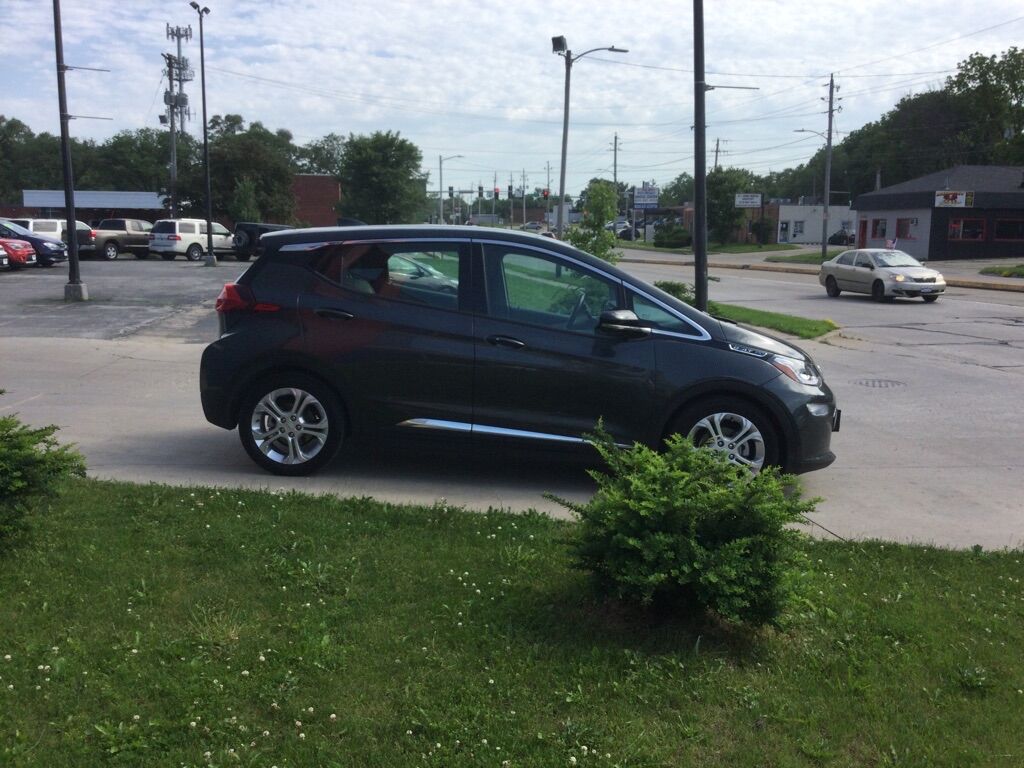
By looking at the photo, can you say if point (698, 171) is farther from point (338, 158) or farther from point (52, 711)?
point (338, 158)

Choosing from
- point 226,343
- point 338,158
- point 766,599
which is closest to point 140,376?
point 226,343

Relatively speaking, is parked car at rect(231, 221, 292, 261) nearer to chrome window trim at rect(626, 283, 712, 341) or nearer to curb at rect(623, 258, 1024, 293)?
curb at rect(623, 258, 1024, 293)

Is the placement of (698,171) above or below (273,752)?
above

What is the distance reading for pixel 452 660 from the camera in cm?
396

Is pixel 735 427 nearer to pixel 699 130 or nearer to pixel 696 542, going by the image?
pixel 696 542

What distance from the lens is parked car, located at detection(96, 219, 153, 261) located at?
148 feet

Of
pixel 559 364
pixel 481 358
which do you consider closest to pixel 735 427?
pixel 559 364

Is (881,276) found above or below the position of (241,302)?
below

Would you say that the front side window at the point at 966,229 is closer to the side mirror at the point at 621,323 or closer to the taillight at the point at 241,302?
the side mirror at the point at 621,323

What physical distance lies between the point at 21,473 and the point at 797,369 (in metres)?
4.95

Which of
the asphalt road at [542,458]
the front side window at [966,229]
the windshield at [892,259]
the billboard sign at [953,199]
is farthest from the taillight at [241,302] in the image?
the front side window at [966,229]

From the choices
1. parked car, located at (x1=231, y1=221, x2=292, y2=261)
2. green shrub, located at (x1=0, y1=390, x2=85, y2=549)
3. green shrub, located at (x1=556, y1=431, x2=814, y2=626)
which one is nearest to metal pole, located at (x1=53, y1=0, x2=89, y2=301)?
parked car, located at (x1=231, y1=221, x2=292, y2=261)

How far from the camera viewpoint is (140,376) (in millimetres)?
11688

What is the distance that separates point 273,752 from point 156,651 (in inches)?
35.1
